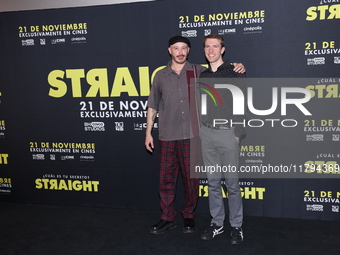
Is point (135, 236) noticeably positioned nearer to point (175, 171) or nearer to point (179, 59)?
point (175, 171)

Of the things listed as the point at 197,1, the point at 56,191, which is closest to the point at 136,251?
the point at 56,191

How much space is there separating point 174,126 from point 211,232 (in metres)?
0.88

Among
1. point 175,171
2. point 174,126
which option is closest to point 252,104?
point 174,126

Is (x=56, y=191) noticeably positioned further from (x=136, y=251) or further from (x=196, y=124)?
(x=196, y=124)

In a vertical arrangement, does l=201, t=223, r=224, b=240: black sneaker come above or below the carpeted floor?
above

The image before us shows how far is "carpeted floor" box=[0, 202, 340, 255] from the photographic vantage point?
88.9 inches

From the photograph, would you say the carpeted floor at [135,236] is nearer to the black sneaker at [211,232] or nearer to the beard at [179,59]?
the black sneaker at [211,232]

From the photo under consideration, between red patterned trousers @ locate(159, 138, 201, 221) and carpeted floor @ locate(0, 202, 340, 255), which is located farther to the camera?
red patterned trousers @ locate(159, 138, 201, 221)

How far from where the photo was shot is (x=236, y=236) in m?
2.31

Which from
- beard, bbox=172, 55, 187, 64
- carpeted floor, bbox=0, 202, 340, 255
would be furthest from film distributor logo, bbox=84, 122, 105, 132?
beard, bbox=172, 55, 187, 64

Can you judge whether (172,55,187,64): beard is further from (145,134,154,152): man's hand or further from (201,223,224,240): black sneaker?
(201,223,224,240): black sneaker

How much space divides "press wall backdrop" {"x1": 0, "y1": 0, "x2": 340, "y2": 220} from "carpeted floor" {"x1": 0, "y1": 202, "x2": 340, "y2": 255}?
18 cm

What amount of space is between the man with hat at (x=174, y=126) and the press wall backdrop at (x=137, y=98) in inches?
13.4

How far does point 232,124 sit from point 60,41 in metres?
1.84
